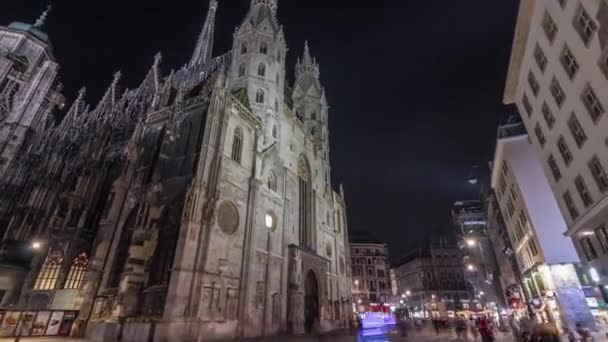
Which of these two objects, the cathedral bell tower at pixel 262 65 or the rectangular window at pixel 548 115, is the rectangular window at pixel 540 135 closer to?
the rectangular window at pixel 548 115

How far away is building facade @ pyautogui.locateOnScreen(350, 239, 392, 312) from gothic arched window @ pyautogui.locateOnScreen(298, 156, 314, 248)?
49.8 meters

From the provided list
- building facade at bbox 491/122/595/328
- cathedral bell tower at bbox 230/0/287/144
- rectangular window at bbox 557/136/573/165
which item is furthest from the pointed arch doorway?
rectangular window at bbox 557/136/573/165

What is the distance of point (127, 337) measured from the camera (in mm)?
18391

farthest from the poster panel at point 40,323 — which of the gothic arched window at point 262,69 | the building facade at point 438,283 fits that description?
the building facade at point 438,283

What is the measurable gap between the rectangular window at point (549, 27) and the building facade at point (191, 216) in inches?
945

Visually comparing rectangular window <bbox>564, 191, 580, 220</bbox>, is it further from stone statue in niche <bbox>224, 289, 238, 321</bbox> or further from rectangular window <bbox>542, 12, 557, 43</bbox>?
stone statue in niche <bbox>224, 289, 238, 321</bbox>

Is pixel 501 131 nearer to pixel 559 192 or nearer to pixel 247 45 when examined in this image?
pixel 559 192

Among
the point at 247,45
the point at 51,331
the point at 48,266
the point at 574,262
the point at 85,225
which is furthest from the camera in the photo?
the point at 247,45

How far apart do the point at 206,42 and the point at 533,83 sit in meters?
53.1

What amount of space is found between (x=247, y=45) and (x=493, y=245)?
1991 inches

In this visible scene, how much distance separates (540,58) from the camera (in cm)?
1989

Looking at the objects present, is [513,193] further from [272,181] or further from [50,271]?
[50,271]

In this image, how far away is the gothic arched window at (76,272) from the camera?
26.9m

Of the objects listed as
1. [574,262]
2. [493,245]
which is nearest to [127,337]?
[574,262]
